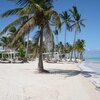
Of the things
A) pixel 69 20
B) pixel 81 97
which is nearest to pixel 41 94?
pixel 81 97

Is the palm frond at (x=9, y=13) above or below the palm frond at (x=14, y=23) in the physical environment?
above

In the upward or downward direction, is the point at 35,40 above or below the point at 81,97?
above

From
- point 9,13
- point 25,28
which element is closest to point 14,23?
point 9,13

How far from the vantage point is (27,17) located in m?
18.8

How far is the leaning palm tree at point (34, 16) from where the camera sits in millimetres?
17906

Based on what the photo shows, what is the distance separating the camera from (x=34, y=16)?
1878cm

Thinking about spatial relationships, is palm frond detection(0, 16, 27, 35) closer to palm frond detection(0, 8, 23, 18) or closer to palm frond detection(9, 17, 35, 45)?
palm frond detection(9, 17, 35, 45)

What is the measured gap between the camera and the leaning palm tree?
1791 cm

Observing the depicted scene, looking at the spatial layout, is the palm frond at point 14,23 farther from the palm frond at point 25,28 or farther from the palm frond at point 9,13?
the palm frond at point 9,13

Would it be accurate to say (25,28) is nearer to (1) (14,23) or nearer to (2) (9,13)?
(1) (14,23)

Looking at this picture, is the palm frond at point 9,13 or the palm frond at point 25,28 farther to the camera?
the palm frond at point 9,13

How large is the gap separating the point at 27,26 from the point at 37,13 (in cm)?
167

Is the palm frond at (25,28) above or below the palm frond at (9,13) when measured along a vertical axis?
below

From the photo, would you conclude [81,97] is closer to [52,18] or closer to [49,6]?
[52,18]
